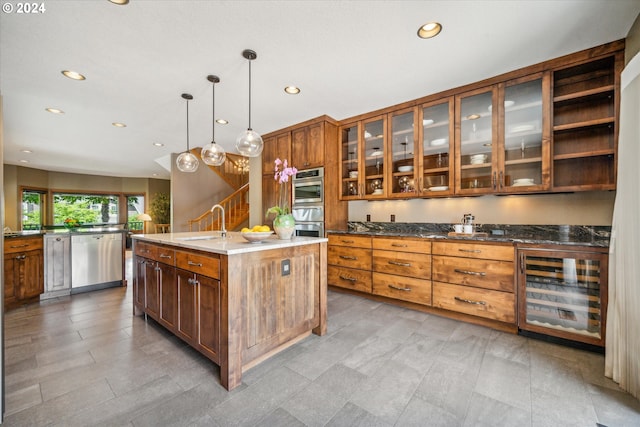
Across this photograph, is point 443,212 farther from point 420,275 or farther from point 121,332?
point 121,332

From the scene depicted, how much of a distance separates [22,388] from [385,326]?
9.02 ft

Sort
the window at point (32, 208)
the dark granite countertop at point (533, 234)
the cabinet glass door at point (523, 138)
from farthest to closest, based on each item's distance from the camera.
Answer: the window at point (32, 208)
the cabinet glass door at point (523, 138)
the dark granite countertop at point (533, 234)

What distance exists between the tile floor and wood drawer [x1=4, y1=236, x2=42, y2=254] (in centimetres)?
109

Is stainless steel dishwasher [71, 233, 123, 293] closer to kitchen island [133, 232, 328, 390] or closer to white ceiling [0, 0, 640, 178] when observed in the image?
white ceiling [0, 0, 640, 178]

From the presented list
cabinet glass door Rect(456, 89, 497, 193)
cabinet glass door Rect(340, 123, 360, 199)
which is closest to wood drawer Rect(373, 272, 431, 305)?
cabinet glass door Rect(456, 89, 497, 193)

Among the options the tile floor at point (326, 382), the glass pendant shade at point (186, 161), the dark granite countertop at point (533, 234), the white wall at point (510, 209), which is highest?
the glass pendant shade at point (186, 161)

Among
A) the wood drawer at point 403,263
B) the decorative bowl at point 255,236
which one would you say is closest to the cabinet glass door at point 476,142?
the wood drawer at point 403,263

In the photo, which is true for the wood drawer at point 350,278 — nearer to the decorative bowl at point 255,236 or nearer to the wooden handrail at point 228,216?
the decorative bowl at point 255,236

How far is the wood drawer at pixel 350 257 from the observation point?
136 inches

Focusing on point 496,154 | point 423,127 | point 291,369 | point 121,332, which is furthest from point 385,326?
point 121,332

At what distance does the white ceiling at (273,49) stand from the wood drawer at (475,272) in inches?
75.2

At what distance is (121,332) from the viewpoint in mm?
2555

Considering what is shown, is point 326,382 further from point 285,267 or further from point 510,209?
point 510,209

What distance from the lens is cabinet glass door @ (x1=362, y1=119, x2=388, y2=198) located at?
3.68m
